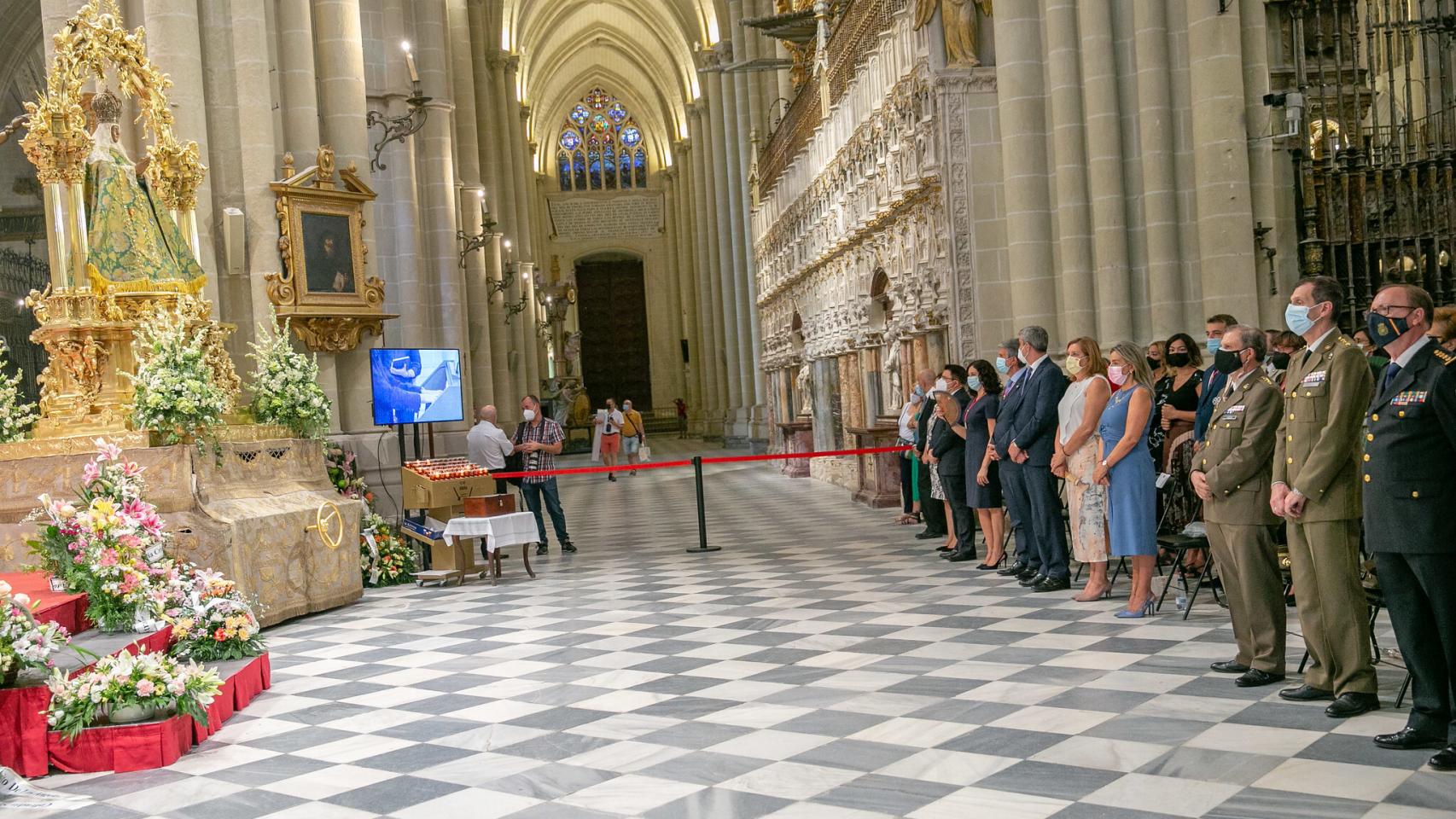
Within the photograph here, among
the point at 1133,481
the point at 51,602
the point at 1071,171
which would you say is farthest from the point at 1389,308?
the point at 1071,171

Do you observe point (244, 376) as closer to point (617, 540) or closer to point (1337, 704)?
point (617, 540)

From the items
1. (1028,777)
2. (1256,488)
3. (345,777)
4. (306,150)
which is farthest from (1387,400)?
(306,150)

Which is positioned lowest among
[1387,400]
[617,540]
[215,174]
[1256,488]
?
[617,540]

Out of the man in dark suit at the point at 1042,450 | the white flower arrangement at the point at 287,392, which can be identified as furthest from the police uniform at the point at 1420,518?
the white flower arrangement at the point at 287,392

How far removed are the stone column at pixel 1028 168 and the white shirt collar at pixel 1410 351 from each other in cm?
773

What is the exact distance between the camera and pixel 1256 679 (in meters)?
5.49

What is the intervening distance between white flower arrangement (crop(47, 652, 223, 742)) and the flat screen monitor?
7381 millimetres

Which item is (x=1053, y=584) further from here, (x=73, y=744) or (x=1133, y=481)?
(x=73, y=744)

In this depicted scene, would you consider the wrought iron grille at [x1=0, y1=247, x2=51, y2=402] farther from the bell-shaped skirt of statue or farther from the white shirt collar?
the white shirt collar

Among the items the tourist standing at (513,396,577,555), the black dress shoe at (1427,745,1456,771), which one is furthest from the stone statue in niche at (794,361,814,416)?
the black dress shoe at (1427,745,1456,771)

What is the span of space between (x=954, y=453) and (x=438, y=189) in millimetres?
12669

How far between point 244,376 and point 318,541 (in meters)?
3.32

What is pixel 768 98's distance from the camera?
109 ft

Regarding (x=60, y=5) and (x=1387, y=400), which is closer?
(x=1387, y=400)
